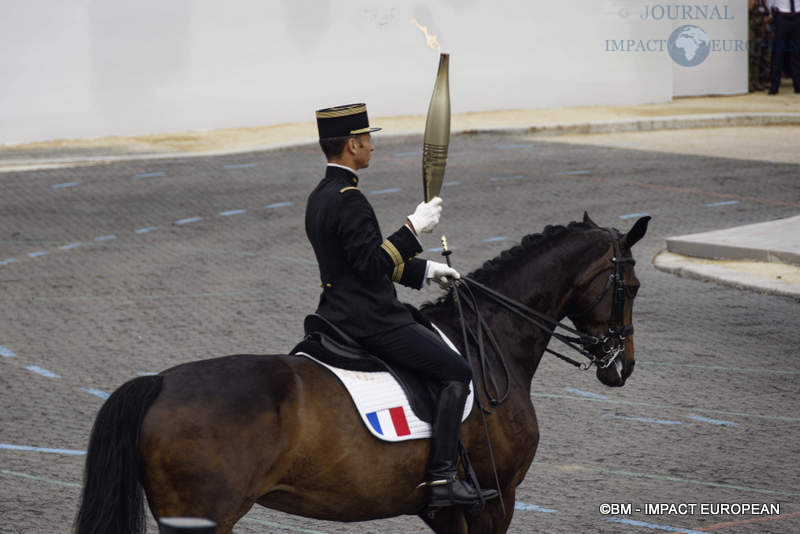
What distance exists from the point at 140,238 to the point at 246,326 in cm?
451

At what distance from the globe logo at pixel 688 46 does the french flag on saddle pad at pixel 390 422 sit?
82.4 ft

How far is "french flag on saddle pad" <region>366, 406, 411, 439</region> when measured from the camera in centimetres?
Answer: 530

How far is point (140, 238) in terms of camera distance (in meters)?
15.3

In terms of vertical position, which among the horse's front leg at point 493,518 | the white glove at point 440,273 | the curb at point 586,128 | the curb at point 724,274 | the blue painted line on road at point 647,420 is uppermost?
the white glove at point 440,273

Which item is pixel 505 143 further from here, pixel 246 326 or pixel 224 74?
pixel 246 326

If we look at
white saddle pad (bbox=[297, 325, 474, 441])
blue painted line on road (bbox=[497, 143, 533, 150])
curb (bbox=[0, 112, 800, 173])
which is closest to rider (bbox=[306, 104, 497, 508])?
white saddle pad (bbox=[297, 325, 474, 441])

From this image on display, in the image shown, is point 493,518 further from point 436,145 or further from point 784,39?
Result: point 784,39

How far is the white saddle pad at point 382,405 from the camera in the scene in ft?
17.4

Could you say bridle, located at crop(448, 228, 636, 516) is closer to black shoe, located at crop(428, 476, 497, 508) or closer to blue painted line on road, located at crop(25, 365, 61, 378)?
black shoe, located at crop(428, 476, 497, 508)

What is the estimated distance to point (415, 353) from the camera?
18.2 feet

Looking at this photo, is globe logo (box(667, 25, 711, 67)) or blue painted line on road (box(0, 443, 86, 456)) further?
globe logo (box(667, 25, 711, 67))

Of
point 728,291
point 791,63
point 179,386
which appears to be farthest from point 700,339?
point 791,63

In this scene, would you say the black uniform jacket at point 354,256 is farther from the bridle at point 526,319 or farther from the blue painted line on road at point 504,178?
the blue painted line on road at point 504,178

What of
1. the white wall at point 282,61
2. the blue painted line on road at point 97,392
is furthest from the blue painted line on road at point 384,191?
the blue painted line on road at point 97,392
